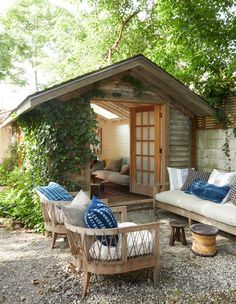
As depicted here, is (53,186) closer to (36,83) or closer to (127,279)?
(127,279)

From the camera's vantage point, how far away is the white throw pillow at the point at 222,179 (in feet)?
15.3

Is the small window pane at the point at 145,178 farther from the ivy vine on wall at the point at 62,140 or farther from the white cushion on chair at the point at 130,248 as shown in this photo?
the white cushion on chair at the point at 130,248

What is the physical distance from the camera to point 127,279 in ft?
9.91

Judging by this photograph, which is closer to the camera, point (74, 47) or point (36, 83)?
point (74, 47)

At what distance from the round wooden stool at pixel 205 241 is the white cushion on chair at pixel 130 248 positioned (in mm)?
862

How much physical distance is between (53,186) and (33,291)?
63.3 inches

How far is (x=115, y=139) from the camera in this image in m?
10.6

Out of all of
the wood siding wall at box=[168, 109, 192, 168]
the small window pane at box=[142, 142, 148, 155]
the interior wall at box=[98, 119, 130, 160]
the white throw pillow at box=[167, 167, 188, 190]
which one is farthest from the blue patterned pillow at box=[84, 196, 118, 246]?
the interior wall at box=[98, 119, 130, 160]

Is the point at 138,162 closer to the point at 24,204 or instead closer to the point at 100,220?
the point at 24,204

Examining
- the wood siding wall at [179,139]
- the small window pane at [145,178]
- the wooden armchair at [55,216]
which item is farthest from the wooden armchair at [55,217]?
the small window pane at [145,178]

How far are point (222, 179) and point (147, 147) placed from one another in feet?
7.79

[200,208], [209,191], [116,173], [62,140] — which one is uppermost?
[62,140]

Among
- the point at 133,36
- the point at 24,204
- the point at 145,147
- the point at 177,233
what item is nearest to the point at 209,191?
the point at 177,233

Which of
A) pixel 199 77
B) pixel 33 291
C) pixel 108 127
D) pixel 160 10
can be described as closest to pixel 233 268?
pixel 33 291
